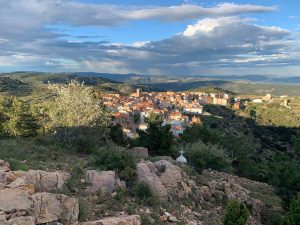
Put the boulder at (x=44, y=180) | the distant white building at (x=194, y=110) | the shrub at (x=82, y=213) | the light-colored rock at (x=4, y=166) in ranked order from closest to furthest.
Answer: the shrub at (x=82, y=213), the boulder at (x=44, y=180), the light-colored rock at (x=4, y=166), the distant white building at (x=194, y=110)

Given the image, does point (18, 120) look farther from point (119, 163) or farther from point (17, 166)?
point (119, 163)

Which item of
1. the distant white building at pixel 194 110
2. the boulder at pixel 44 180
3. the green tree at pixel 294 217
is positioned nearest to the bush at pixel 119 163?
the boulder at pixel 44 180

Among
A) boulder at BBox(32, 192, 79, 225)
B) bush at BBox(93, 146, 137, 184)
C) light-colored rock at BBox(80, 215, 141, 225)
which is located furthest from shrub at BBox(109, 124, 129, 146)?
boulder at BBox(32, 192, 79, 225)

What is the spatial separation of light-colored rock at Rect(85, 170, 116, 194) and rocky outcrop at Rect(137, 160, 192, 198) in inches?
50.1

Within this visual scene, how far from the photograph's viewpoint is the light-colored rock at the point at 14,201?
8.02m

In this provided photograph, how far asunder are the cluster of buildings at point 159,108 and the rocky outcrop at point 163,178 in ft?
185

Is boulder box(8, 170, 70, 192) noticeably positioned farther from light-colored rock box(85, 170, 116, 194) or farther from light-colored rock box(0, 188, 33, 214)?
light-colored rock box(0, 188, 33, 214)

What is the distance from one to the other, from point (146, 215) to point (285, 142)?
81911 mm

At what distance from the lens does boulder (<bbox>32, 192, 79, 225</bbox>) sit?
8.54 metres

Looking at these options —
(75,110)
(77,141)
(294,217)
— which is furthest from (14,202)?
(75,110)

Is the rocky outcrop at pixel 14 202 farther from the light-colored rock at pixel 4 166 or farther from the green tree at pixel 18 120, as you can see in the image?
the green tree at pixel 18 120

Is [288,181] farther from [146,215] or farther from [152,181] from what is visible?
[146,215]

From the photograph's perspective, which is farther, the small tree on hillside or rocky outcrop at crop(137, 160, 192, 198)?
the small tree on hillside

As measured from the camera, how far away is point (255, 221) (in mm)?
Answer: 14820
